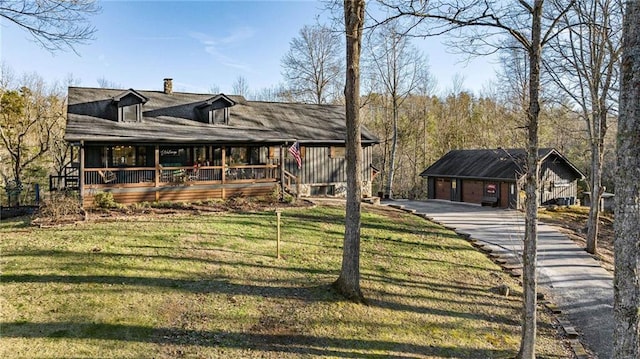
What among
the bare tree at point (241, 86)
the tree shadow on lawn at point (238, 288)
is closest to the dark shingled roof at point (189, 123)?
the tree shadow on lawn at point (238, 288)

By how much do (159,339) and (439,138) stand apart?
35522 mm

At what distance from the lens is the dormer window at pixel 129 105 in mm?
16734

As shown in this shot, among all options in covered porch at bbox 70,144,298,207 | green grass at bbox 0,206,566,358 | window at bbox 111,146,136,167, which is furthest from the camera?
window at bbox 111,146,136,167

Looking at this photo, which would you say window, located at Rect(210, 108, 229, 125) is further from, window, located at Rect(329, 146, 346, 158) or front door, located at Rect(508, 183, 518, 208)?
front door, located at Rect(508, 183, 518, 208)

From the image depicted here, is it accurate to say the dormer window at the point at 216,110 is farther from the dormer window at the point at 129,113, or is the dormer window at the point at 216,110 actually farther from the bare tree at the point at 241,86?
the bare tree at the point at 241,86

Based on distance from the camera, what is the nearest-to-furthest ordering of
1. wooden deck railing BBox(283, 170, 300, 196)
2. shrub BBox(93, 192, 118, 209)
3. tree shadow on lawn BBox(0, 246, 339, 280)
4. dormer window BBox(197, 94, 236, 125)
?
tree shadow on lawn BBox(0, 246, 339, 280) < shrub BBox(93, 192, 118, 209) < wooden deck railing BBox(283, 170, 300, 196) < dormer window BBox(197, 94, 236, 125)

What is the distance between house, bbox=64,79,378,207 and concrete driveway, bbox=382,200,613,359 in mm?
7363

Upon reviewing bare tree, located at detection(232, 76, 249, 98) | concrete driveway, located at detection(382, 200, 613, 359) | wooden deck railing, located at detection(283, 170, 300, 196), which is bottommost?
concrete driveway, located at detection(382, 200, 613, 359)

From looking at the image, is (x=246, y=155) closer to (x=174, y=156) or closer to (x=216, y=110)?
(x=216, y=110)

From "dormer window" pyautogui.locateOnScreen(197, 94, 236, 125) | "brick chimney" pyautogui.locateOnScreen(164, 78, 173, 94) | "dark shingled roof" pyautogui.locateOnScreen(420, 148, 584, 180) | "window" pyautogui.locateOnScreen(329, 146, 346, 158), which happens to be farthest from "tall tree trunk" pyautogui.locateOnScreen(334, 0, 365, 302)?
"dark shingled roof" pyautogui.locateOnScreen(420, 148, 584, 180)

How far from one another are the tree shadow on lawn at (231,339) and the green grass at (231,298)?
0.02 m

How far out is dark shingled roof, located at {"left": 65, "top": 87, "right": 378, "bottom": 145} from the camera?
50.7ft

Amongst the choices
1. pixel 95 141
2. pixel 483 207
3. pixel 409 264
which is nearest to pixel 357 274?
pixel 409 264

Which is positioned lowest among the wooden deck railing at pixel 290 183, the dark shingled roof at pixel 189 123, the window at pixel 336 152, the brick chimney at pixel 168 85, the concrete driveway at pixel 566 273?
the concrete driveway at pixel 566 273
